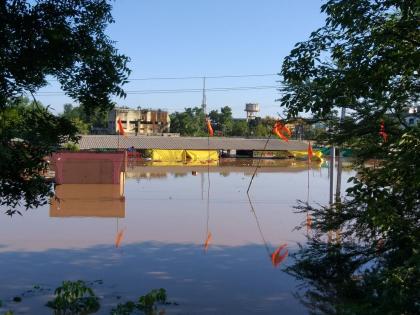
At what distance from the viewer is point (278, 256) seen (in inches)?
506

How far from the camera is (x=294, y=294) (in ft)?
31.9

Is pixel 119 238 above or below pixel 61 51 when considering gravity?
below

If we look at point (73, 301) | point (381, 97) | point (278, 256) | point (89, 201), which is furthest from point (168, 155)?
point (381, 97)

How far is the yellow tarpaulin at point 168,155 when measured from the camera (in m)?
54.2

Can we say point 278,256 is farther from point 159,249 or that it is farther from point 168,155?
point 168,155

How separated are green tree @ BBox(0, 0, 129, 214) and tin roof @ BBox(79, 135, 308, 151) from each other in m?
50.1

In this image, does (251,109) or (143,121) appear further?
(251,109)

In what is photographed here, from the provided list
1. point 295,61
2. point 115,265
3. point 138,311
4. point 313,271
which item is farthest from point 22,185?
point 115,265

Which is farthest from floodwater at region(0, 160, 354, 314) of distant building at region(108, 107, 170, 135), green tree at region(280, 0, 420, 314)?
distant building at region(108, 107, 170, 135)

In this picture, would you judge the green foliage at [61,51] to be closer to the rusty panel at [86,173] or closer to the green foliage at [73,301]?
the green foliage at [73,301]

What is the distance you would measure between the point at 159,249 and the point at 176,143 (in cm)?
4421

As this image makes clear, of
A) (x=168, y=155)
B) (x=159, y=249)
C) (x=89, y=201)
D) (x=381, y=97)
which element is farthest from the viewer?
(x=168, y=155)

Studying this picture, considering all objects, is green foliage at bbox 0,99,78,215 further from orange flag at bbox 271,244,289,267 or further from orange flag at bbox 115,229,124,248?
orange flag at bbox 115,229,124,248

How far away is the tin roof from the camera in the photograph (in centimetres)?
5603
